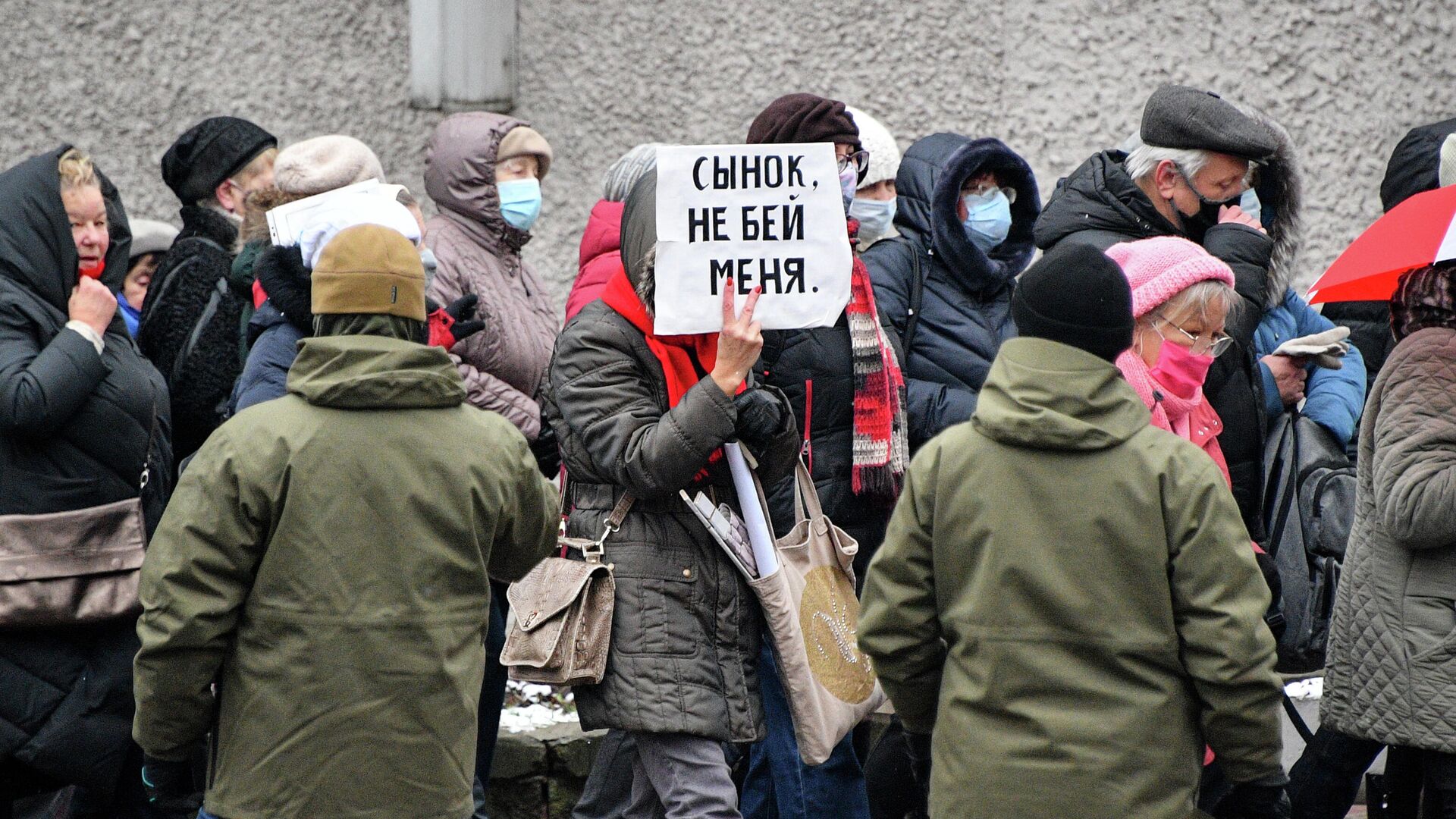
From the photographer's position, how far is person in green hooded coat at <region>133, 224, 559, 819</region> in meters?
3.19

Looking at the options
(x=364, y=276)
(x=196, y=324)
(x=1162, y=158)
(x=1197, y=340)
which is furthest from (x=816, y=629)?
(x=196, y=324)

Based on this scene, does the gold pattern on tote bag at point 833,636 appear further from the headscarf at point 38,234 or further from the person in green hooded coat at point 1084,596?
the headscarf at point 38,234

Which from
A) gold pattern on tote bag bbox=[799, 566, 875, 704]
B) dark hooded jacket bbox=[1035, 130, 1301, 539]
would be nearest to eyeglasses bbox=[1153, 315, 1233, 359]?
dark hooded jacket bbox=[1035, 130, 1301, 539]

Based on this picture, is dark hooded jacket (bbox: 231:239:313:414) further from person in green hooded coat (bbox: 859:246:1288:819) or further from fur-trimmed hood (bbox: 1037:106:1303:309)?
fur-trimmed hood (bbox: 1037:106:1303:309)

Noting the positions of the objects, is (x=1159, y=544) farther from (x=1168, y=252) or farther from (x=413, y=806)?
(x=413, y=806)

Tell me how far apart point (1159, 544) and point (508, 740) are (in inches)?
110

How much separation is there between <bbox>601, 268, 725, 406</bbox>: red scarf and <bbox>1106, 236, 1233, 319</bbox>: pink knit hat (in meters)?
0.92

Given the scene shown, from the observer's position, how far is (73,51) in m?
6.73

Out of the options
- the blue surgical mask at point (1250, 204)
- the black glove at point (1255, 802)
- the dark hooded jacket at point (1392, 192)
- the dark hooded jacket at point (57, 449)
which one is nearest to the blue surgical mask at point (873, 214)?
the blue surgical mask at point (1250, 204)

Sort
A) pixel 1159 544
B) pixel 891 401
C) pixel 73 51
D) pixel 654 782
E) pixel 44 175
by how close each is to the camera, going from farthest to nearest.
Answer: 1. pixel 73 51
2. pixel 891 401
3. pixel 44 175
4. pixel 654 782
5. pixel 1159 544

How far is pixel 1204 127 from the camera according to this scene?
4.72 metres

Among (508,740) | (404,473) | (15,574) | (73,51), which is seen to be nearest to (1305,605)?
(508,740)

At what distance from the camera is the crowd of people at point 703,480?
3.08 m

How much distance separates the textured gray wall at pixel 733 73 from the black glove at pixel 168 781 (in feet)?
12.3
